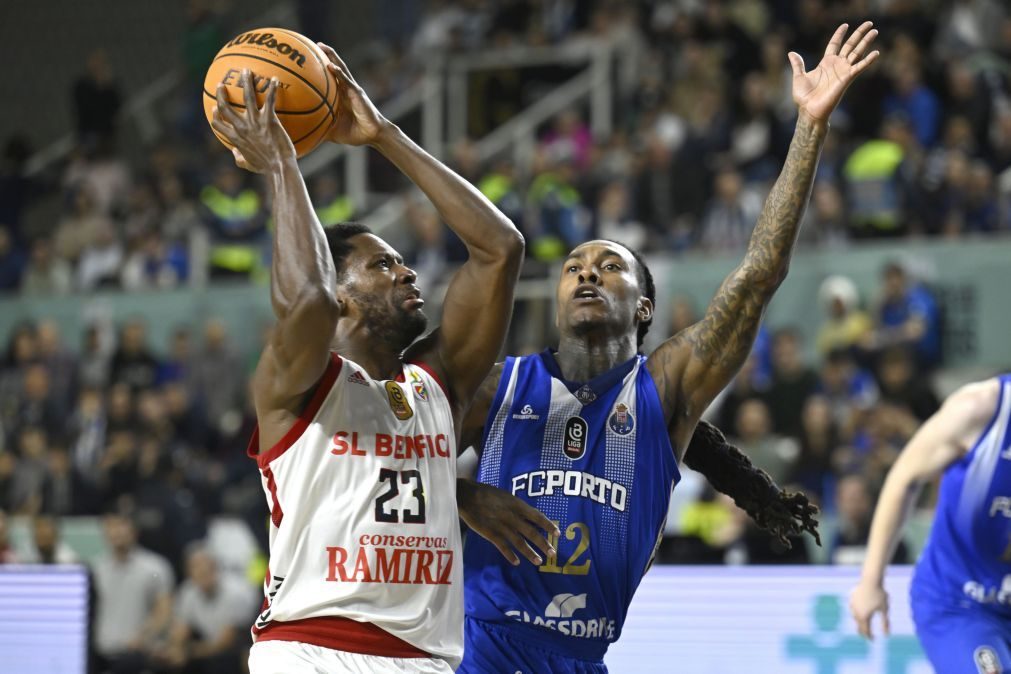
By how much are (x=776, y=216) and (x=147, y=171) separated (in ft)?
45.9

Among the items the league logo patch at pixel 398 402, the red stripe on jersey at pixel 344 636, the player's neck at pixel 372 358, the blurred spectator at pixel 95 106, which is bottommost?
the red stripe on jersey at pixel 344 636

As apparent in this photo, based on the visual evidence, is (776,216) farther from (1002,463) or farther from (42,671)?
(42,671)

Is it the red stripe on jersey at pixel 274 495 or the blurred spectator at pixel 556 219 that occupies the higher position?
the blurred spectator at pixel 556 219

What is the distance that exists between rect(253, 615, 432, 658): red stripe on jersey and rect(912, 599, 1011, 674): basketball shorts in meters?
2.49

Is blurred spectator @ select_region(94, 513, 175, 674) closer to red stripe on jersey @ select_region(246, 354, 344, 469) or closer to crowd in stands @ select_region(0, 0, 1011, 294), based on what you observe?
crowd in stands @ select_region(0, 0, 1011, 294)

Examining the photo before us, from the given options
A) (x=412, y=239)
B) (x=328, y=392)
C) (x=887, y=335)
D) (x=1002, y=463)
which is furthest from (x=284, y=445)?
(x=412, y=239)

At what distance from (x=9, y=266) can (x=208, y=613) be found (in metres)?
6.97

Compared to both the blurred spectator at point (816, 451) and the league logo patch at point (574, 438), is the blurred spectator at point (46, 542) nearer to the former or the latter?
the blurred spectator at point (816, 451)

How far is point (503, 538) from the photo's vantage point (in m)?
4.46

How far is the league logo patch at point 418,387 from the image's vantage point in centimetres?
432

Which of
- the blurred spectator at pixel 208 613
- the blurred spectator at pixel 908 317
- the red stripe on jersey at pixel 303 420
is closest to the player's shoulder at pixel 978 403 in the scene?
the red stripe on jersey at pixel 303 420

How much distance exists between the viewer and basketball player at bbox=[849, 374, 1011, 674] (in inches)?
221

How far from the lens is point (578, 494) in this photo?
15.9ft

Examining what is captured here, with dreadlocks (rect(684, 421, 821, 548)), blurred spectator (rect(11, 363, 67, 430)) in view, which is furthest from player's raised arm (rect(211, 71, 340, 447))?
blurred spectator (rect(11, 363, 67, 430))
